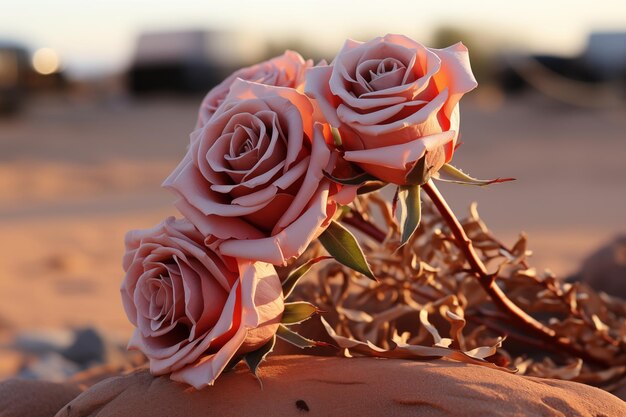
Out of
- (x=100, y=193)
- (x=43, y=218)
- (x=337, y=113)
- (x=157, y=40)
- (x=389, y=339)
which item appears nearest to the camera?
(x=337, y=113)

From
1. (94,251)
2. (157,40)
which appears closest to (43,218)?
(94,251)

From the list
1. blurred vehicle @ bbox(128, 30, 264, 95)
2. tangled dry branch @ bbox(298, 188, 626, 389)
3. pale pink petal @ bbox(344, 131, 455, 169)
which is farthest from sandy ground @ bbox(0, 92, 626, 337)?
blurred vehicle @ bbox(128, 30, 264, 95)

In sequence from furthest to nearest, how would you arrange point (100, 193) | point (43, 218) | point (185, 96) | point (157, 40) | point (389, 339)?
1. point (157, 40)
2. point (185, 96)
3. point (100, 193)
4. point (43, 218)
5. point (389, 339)

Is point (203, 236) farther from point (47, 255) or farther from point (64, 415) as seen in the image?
point (47, 255)

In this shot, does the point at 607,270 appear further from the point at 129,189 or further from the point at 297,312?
the point at 129,189

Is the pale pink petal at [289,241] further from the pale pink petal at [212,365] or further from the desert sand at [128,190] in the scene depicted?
the desert sand at [128,190]

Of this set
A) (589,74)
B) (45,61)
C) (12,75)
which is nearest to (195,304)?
(12,75)

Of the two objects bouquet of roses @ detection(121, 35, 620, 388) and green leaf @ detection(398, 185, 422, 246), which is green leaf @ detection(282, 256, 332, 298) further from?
green leaf @ detection(398, 185, 422, 246)
